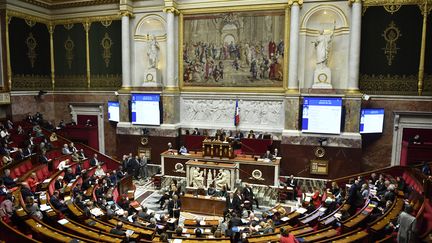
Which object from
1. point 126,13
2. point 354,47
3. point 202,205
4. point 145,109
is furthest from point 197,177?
point 126,13

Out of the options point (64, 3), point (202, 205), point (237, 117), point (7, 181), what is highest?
point (64, 3)

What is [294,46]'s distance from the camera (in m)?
16.9

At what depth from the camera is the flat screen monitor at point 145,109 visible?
18812 mm

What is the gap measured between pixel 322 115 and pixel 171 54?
9.30 meters

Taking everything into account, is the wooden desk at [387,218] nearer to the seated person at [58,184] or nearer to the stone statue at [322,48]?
the stone statue at [322,48]

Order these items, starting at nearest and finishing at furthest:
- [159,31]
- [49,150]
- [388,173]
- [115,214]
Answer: [115,214], [388,173], [49,150], [159,31]

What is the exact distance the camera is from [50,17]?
70.4ft

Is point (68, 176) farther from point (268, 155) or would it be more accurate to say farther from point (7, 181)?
point (268, 155)

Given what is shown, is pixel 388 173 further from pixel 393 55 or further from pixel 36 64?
pixel 36 64

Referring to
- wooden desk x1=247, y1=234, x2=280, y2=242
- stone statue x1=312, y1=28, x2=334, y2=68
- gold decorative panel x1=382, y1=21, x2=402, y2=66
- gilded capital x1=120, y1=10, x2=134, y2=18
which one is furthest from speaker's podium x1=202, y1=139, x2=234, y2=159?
gilded capital x1=120, y1=10, x2=134, y2=18

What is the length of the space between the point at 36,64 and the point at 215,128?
497 inches

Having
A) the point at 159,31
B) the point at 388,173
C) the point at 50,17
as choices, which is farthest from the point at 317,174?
the point at 50,17

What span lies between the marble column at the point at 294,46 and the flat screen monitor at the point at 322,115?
1.25m

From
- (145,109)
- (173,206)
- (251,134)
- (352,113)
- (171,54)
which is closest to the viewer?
(173,206)
